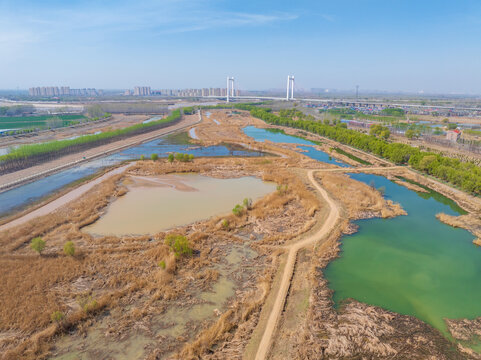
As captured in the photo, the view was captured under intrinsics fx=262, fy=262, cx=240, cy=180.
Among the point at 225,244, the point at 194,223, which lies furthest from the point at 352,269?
the point at 194,223

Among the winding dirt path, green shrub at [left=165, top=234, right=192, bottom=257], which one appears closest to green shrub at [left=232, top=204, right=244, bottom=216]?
the winding dirt path

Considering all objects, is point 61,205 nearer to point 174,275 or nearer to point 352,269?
point 174,275

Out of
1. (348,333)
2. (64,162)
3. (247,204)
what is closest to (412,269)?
(348,333)

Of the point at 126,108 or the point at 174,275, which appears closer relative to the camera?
the point at 174,275

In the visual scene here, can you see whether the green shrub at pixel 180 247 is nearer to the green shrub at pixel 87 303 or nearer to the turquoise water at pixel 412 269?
the green shrub at pixel 87 303

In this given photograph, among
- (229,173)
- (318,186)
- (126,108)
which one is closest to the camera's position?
(318,186)

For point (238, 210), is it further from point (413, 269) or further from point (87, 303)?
point (413, 269)
